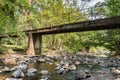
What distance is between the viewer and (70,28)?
13.6 meters

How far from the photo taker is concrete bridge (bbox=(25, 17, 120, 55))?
10.6 meters

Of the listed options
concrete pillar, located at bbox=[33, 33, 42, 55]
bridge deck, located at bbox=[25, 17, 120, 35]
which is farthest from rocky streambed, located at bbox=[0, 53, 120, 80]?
concrete pillar, located at bbox=[33, 33, 42, 55]

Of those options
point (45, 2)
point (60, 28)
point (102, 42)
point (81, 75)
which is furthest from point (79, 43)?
point (81, 75)

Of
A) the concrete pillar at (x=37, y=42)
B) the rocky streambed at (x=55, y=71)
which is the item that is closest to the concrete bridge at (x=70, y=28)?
the concrete pillar at (x=37, y=42)

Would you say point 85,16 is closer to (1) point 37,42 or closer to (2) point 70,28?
(1) point 37,42

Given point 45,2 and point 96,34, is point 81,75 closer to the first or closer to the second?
point 96,34

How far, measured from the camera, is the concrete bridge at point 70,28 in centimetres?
1063

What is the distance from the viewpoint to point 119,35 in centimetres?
1789

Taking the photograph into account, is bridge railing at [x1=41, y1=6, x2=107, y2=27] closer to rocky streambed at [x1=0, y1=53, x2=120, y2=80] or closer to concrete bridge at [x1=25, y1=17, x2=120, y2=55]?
concrete bridge at [x1=25, y1=17, x2=120, y2=55]

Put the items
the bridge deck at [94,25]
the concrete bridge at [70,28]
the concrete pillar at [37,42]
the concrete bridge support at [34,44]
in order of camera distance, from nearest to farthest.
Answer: the bridge deck at [94,25]
the concrete bridge at [70,28]
the concrete bridge support at [34,44]
the concrete pillar at [37,42]

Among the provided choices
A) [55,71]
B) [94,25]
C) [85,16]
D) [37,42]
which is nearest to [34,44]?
[37,42]

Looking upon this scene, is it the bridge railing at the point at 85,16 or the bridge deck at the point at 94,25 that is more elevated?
the bridge railing at the point at 85,16

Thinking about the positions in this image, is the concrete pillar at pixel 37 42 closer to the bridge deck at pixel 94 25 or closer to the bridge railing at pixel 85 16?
the bridge railing at pixel 85 16

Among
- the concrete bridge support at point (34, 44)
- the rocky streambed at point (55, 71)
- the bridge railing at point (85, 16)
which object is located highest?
the bridge railing at point (85, 16)
